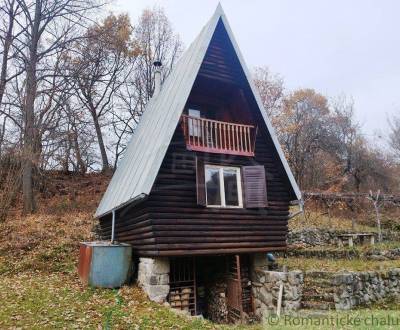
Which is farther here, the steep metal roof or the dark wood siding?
the dark wood siding

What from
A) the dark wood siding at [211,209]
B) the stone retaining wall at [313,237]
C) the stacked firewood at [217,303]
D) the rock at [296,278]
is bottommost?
the stacked firewood at [217,303]

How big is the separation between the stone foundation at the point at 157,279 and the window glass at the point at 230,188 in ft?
9.49

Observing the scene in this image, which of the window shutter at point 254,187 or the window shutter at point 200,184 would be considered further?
the window shutter at point 254,187

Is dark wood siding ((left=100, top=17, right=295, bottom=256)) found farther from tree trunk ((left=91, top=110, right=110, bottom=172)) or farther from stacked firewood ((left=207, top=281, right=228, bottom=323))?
tree trunk ((left=91, top=110, right=110, bottom=172))

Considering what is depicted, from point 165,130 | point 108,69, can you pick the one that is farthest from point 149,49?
point 165,130

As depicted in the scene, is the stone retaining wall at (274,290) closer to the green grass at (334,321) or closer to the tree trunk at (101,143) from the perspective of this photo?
the green grass at (334,321)

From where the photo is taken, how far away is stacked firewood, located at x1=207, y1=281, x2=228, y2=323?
13.5m

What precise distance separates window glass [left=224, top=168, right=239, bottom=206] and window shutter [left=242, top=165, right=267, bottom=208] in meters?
0.36

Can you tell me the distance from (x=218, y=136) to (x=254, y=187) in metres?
2.18

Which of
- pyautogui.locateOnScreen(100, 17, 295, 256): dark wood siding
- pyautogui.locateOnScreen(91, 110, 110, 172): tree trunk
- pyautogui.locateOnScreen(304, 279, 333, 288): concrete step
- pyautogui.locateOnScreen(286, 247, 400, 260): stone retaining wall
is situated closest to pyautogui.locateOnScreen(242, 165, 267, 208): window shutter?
pyautogui.locateOnScreen(100, 17, 295, 256): dark wood siding

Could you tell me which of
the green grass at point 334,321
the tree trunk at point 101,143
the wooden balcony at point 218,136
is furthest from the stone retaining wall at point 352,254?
the tree trunk at point 101,143

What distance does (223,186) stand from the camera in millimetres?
12555

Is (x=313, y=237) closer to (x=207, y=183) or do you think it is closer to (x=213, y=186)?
(x=213, y=186)

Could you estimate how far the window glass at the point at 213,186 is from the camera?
40.1ft
